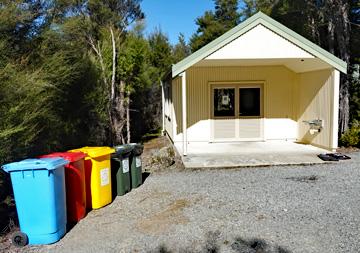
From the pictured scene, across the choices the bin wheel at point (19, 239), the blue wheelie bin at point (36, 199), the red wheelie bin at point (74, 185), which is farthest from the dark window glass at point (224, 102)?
the bin wheel at point (19, 239)

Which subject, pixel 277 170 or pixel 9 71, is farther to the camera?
pixel 277 170

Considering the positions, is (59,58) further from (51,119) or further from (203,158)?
(203,158)

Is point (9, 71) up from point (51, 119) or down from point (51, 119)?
up

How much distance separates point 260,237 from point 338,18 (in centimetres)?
1018

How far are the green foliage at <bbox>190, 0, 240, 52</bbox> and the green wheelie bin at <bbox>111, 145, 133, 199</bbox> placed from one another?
987 inches

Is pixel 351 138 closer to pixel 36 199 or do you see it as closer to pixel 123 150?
pixel 123 150

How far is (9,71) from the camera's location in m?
5.66

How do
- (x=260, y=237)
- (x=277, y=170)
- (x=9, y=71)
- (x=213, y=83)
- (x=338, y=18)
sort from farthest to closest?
(x=213, y=83)
(x=338, y=18)
(x=277, y=170)
(x=9, y=71)
(x=260, y=237)

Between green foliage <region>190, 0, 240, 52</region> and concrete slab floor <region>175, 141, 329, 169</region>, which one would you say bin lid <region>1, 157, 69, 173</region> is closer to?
concrete slab floor <region>175, 141, 329, 169</region>

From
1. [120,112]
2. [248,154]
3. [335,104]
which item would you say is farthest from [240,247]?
[120,112]

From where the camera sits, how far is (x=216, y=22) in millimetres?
31734

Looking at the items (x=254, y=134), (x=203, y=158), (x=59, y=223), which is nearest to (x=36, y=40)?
(x=59, y=223)

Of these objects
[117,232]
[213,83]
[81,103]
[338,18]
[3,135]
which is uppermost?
[338,18]

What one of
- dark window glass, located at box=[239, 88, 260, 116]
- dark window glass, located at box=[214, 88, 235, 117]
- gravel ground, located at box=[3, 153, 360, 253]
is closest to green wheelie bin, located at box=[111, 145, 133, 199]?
gravel ground, located at box=[3, 153, 360, 253]
